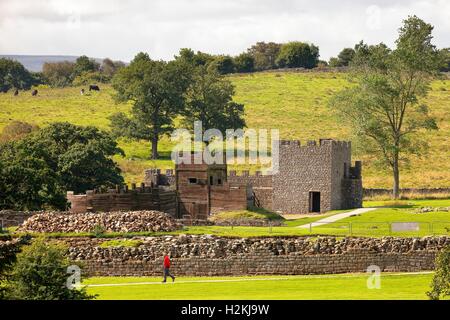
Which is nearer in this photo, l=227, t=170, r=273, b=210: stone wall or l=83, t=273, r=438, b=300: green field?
l=83, t=273, r=438, b=300: green field

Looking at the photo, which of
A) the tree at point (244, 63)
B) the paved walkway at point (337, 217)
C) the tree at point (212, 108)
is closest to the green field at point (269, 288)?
the paved walkway at point (337, 217)

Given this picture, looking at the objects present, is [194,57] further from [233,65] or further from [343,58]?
[343,58]

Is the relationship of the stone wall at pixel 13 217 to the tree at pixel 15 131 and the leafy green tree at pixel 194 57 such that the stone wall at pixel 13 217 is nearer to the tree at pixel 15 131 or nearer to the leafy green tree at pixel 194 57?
the tree at pixel 15 131

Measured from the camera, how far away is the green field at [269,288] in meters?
41.2

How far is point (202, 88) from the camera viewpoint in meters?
110

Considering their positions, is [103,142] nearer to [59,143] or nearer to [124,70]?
[59,143]

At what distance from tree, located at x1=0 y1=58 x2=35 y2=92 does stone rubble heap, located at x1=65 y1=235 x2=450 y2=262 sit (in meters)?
125

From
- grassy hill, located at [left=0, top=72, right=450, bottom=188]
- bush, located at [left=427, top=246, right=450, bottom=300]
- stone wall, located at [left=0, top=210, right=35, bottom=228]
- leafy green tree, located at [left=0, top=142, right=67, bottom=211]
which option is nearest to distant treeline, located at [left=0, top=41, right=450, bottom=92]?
grassy hill, located at [left=0, top=72, right=450, bottom=188]

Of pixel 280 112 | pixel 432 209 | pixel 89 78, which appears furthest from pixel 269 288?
pixel 89 78

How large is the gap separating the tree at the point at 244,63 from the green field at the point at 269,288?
122204 mm

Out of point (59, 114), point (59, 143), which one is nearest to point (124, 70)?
point (59, 114)

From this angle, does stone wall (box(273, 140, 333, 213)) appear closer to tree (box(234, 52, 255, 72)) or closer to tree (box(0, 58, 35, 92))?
tree (box(234, 52, 255, 72))

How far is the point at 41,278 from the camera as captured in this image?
37469 mm

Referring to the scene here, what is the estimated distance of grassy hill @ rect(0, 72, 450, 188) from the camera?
99.7 meters
